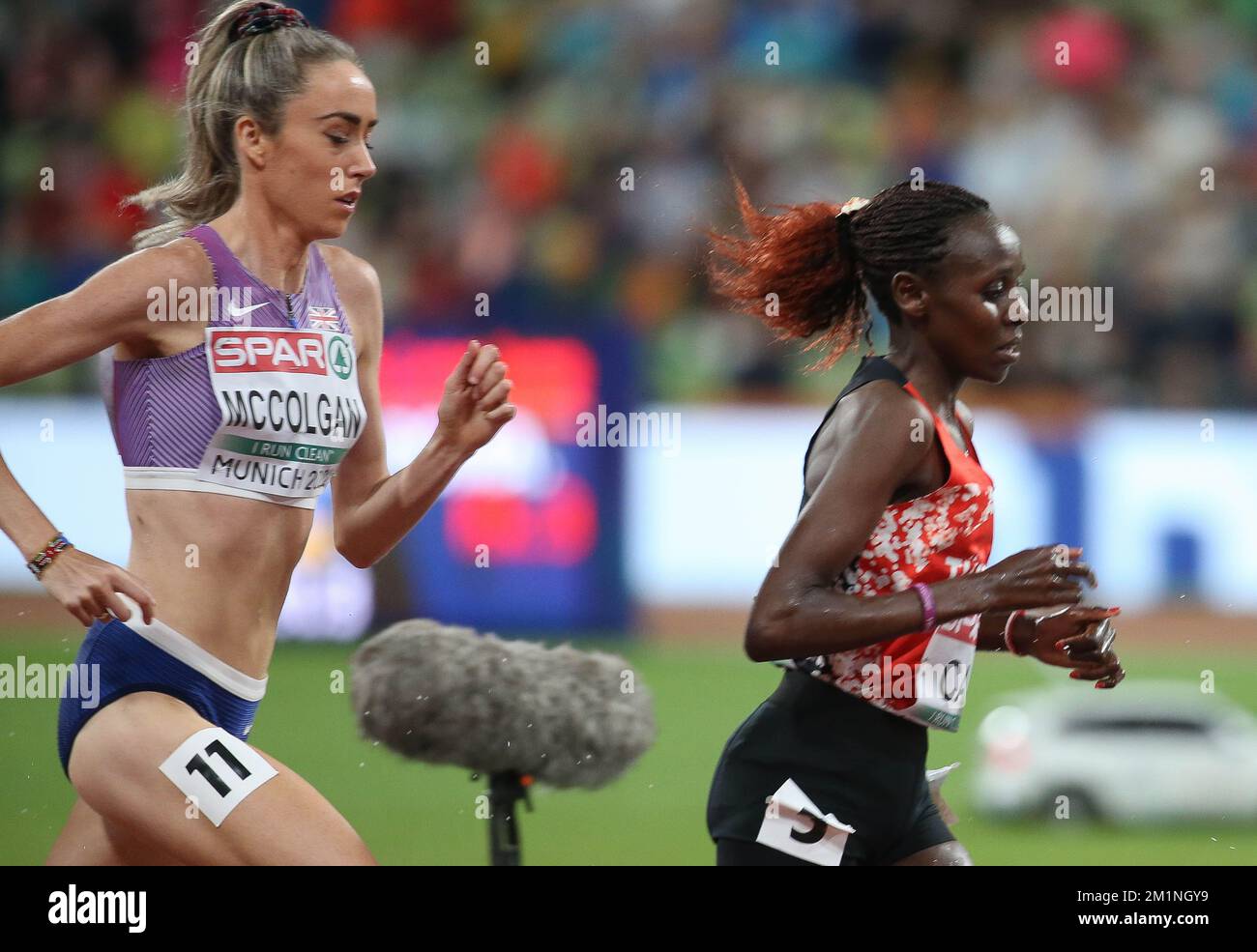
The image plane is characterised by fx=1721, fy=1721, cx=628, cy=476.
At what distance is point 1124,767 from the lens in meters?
7.50

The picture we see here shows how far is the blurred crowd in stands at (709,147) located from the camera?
34.9 ft

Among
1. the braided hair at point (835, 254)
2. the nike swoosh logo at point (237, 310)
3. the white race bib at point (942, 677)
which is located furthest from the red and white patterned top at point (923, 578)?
the nike swoosh logo at point (237, 310)

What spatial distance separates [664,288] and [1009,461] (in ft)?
9.29

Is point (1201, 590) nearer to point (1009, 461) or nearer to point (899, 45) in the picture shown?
point (1009, 461)

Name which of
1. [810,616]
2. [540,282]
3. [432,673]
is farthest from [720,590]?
[810,616]

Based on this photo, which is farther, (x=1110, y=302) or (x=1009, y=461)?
(x=1110, y=302)

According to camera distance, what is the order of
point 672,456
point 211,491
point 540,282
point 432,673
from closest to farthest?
point 211,491
point 432,673
point 672,456
point 540,282

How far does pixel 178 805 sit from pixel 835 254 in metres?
1.72

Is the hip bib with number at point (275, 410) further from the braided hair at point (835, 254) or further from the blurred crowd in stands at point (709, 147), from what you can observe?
the blurred crowd in stands at point (709, 147)

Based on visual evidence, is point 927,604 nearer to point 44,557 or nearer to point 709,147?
point 44,557

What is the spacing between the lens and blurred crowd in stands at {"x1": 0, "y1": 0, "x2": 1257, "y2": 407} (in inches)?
419

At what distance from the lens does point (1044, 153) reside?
11.7 m

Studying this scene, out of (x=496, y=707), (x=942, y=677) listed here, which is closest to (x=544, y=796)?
(x=496, y=707)

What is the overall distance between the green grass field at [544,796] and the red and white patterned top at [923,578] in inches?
78.6
